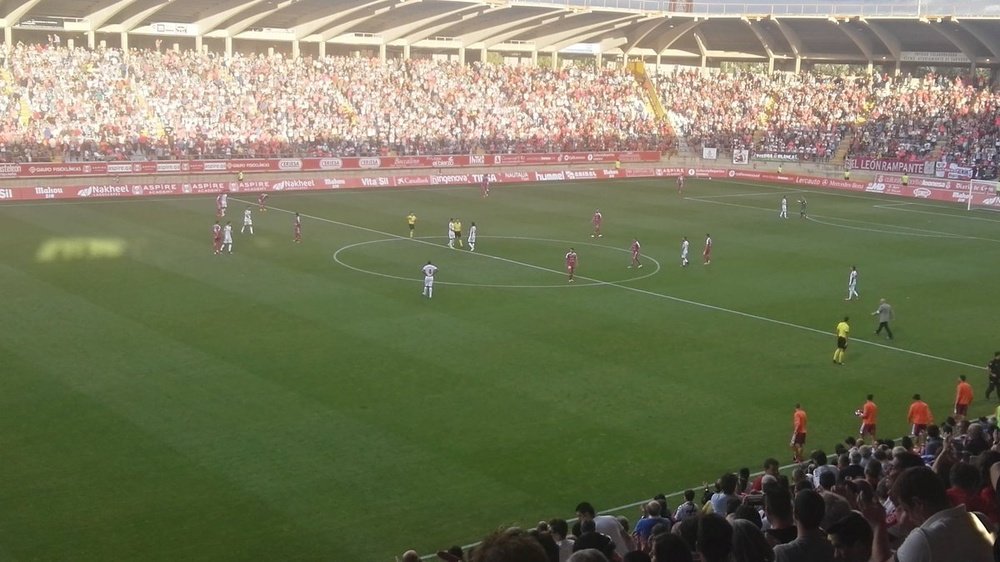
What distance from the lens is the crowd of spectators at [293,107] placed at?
6227cm

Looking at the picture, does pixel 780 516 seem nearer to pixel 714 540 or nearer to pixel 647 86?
pixel 714 540

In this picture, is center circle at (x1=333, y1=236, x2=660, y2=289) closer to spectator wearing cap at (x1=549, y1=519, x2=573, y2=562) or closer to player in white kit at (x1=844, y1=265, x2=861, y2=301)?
player in white kit at (x1=844, y1=265, x2=861, y2=301)

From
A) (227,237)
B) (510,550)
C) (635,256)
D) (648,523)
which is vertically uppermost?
(510,550)

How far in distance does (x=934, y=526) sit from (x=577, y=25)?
85.3 m

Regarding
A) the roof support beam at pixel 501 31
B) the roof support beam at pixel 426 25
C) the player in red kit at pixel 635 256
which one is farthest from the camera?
the roof support beam at pixel 501 31

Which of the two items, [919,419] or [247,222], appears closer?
[919,419]

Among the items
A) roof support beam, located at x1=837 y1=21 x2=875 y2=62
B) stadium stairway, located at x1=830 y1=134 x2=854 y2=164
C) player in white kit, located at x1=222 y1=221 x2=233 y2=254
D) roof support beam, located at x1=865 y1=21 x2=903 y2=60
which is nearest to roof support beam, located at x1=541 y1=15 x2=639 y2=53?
roof support beam, located at x1=837 y1=21 x2=875 y2=62

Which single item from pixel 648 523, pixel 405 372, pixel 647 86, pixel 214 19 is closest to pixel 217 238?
pixel 405 372

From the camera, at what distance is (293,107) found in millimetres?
71625

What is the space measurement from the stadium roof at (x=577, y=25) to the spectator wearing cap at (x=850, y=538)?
66.4m

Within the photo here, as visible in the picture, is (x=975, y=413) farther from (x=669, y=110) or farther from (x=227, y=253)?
(x=669, y=110)

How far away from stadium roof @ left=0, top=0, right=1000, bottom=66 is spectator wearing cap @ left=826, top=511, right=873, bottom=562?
66379mm

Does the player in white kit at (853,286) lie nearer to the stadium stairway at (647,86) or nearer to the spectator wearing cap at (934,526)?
the spectator wearing cap at (934,526)

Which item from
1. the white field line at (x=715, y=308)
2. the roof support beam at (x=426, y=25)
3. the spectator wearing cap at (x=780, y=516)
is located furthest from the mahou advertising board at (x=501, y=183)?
the spectator wearing cap at (x=780, y=516)
